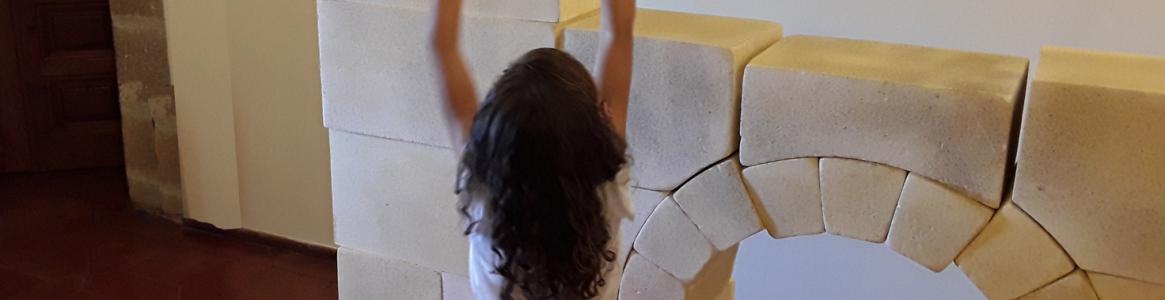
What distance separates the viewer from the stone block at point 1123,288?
1731 mm

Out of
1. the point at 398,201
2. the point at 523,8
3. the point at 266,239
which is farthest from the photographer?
the point at 266,239

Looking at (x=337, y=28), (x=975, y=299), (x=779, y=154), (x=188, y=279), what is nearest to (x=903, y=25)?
(x=975, y=299)

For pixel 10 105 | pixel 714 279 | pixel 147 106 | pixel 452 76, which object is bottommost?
pixel 10 105

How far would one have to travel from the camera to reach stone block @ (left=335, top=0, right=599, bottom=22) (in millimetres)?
2021

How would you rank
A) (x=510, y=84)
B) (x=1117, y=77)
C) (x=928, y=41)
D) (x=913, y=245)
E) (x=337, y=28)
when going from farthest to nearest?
(x=928, y=41) < (x=337, y=28) < (x=913, y=245) < (x=1117, y=77) < (x=510, y=84)

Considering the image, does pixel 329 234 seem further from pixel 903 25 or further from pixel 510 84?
pixel 510 84

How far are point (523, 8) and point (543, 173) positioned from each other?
0.57 metres

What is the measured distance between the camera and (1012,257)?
1.78m

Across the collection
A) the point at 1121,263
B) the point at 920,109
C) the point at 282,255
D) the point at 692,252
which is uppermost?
the point at 920,109

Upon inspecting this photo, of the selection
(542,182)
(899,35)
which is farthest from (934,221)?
(899,35)

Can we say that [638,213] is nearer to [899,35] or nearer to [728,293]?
[728,293]

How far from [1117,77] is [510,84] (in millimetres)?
951

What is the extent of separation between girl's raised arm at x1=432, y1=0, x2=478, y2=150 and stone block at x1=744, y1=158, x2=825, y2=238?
0.51 m

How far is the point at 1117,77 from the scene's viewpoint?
1.71 m
